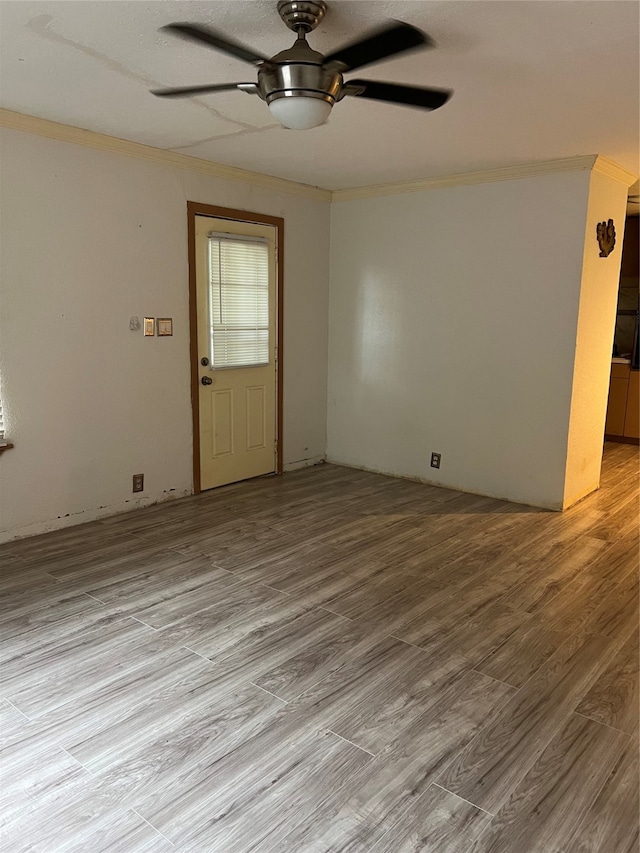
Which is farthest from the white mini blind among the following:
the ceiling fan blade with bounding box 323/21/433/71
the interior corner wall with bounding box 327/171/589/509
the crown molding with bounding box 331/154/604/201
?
the ceiling fan blade with bounding box 323/21/433/71

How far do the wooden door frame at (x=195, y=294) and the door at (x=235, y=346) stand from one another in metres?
0.04

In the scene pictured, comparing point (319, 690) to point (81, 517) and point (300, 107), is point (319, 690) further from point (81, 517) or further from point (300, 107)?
point (81, 517)

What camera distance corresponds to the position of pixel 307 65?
2057 mm

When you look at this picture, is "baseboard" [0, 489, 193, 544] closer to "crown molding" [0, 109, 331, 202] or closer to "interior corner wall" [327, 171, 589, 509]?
"interior corner wall" [327, 171, 589, 509]

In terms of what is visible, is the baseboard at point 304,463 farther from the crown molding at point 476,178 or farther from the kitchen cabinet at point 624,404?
the kitchen cabinet at point 624,404

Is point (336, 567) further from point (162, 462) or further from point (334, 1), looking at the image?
point (334, 1)

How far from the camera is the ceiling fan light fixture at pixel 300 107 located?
2.11 m

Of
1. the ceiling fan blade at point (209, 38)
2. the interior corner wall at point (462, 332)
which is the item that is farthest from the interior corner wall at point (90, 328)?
the ceiling fan blade at point (209, 38)

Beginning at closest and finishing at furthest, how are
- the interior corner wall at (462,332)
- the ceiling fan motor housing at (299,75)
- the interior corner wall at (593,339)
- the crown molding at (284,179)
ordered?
the ceiling fan motor housing at (299,75) < the crown molding at (284,179) < the interior corner wall at (593,339) < the interior corner wall at (462,332)

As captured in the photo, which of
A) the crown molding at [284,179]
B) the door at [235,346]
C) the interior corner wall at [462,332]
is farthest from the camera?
the door at [235,346]

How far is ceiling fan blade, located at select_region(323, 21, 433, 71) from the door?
2.74 m

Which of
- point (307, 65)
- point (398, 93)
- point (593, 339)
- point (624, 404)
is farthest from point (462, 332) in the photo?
point (307, 65)

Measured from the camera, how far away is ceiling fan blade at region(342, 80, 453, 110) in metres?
2.21

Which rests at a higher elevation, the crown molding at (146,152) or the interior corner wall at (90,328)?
the crown molding at (146,152)
